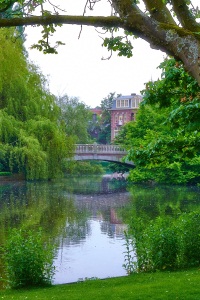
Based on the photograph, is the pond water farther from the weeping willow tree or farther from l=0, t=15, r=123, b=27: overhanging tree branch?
A: l=0, t=15, r=123, b=27: overhanging tree branch

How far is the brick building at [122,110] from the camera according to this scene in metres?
76.1

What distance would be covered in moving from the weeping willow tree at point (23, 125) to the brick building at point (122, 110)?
140ft

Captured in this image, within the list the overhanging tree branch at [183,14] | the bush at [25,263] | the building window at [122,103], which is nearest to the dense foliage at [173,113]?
the overhanging tree branch at [183,14]

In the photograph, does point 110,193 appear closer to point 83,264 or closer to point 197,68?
point 83,264

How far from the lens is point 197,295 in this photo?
21.8ft

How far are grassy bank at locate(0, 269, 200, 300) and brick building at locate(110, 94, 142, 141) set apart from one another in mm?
66955

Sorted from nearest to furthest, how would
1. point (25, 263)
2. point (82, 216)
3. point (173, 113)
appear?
point (173, 113), point (25, 263), point (82, 216)

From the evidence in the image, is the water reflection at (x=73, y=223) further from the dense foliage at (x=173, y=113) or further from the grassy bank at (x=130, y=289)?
the dense foliage at (x=173, y=113)

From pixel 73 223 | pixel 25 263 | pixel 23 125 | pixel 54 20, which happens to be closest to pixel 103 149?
pixel 23 125

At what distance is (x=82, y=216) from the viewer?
20.3 m

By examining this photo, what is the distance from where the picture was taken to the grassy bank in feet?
22.4

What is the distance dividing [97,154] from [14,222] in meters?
27.3

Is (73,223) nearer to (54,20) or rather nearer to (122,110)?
(54,20)

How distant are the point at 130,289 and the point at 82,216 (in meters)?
13.0
